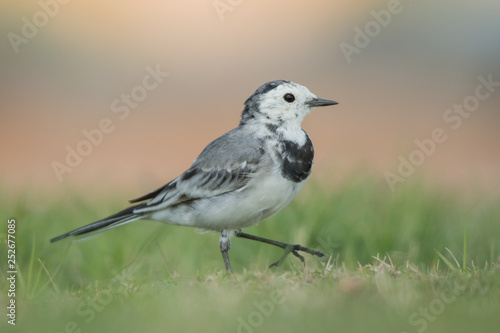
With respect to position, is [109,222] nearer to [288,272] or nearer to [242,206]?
[242,206]

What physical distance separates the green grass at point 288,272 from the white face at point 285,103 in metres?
1.40

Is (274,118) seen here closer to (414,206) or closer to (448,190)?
(414,206)

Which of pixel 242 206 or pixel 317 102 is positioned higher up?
pixel 317 102

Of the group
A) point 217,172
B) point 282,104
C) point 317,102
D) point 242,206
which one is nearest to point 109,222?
point 217,172

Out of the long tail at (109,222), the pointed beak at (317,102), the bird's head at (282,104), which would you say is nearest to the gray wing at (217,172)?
the long tail at (109,222)

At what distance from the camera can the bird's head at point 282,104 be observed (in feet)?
21.2

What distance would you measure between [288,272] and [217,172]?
4.60 feet

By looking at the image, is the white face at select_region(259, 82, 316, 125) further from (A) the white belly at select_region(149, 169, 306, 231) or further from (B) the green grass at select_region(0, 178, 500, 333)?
(B) the green grass at select_region(0, 178, 500, 333)

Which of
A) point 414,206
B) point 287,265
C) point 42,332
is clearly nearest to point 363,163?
point 414,206

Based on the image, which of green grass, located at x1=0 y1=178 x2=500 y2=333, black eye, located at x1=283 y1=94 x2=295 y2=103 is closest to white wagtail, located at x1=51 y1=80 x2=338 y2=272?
black eye, located at x1=283 y1=94 x2=295 y2=103

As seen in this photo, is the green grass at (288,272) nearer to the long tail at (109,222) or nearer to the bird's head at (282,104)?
the long tail at (109,222)

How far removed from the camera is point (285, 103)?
21.3 ft

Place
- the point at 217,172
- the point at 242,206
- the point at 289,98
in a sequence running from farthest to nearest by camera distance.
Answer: the point at 289,98, the point at 217,172, the point at 242,206

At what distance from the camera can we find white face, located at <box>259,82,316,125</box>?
21.2 ft
